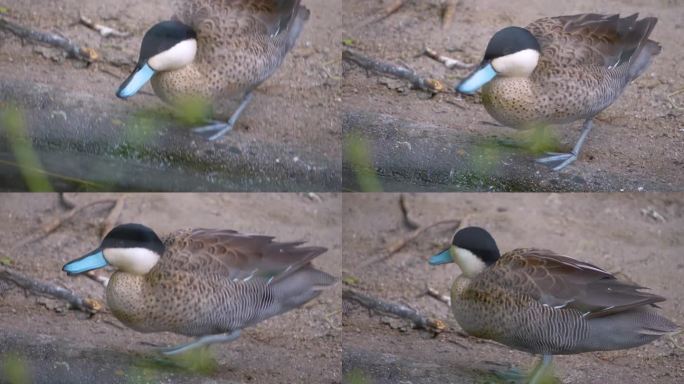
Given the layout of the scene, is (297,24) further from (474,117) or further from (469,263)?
(469,263)

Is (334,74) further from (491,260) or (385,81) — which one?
(491,260)

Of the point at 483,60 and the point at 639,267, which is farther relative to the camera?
the point at 639,267

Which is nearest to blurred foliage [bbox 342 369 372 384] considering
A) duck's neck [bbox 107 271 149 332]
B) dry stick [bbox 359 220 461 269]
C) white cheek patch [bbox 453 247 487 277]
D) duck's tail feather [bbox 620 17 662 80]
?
dry stick [bbox 359 220 461 269]

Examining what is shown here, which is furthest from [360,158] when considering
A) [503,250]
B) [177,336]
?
[177,336]

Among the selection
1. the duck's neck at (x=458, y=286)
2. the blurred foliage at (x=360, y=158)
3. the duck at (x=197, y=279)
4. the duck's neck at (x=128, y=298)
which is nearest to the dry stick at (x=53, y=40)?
the duck at (x=197, y=279)

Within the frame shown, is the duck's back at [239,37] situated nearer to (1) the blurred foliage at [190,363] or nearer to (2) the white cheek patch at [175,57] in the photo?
(2) the white cheek patch at [175,57]

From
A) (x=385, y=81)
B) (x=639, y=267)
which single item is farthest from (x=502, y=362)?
(x=385, y=81)

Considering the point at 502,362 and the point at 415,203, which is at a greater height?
the point at 415,203
